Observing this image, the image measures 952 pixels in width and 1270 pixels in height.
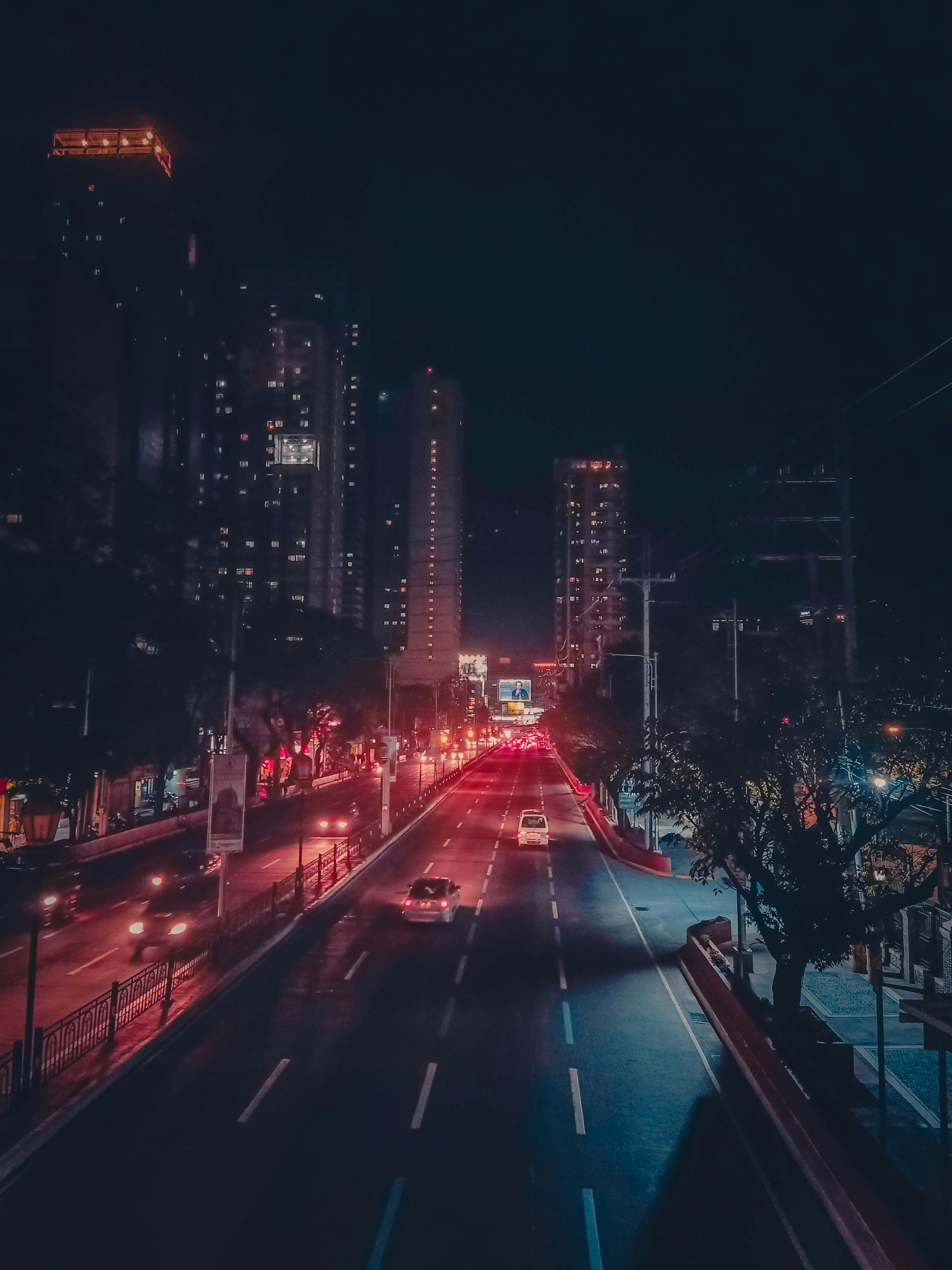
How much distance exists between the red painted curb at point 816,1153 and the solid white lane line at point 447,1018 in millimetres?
5357

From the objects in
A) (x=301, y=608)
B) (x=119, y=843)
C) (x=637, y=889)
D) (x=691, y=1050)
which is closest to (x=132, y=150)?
(x=301, y=608)

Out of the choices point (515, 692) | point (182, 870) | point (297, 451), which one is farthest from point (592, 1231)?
point (297, 451)

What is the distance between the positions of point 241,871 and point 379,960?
15552 millimetres

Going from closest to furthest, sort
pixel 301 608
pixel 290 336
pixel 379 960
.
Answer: pixel 379 960, pixel 301 608, pixel 290 336

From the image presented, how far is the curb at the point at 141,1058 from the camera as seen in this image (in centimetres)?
1070

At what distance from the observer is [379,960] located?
68.7 feet

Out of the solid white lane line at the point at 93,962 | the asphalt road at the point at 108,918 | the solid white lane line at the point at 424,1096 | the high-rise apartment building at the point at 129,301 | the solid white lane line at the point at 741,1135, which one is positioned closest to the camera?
the solid white lane line at the point at 741,1135

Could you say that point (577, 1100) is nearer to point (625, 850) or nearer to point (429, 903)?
point (429, 903)

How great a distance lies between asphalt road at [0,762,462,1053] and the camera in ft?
59.1

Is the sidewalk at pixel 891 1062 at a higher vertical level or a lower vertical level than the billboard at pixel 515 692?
lower

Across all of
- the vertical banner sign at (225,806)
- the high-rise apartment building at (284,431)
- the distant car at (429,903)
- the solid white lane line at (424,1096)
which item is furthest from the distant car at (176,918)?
the high-rise apartment building at (284,431)

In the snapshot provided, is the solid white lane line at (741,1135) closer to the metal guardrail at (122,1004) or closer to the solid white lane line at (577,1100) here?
the solid white lane line at (577,1100)

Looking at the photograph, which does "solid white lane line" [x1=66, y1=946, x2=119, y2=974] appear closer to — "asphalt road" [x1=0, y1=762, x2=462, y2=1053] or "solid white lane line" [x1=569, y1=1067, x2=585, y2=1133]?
"asphalt road" [x1=0, y1=762, x2=462, y2=1053]

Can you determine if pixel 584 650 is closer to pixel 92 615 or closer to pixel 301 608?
pixel 301 608
